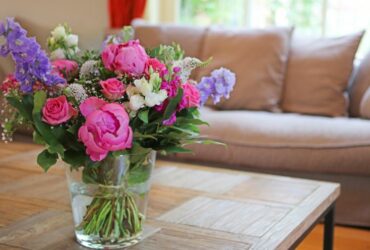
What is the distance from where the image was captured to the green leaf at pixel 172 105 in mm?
1356

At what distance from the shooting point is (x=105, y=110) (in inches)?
50.2

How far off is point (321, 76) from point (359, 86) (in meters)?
0.22

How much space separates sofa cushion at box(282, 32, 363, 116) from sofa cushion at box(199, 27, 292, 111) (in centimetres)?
7

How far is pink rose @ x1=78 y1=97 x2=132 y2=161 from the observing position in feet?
4.16

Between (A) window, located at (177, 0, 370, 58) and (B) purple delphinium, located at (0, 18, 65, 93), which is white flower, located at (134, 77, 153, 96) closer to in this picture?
(B) purple delphinium, located at (0, 18, 65, 93)

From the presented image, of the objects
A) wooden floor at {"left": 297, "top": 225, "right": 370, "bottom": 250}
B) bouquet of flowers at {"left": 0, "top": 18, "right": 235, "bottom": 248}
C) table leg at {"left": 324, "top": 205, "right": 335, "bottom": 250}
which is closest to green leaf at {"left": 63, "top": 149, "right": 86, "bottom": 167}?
bouquet of flowers at {"left": 0, "top": 18, "right": 235, "bottom": 248}

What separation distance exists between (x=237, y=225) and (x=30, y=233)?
0.51m

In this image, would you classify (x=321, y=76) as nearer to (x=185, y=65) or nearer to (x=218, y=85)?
(x=218, y=85)

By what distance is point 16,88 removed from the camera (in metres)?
1.44

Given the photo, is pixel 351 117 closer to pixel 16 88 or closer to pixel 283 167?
pixel 283 167

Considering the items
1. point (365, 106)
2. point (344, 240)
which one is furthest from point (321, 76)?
point (344, 240)

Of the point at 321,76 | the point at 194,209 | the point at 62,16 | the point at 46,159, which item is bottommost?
the point at 194,209

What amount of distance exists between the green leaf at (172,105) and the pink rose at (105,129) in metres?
0.10

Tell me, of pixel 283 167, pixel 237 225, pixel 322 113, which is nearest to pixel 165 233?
pixel 237 225
